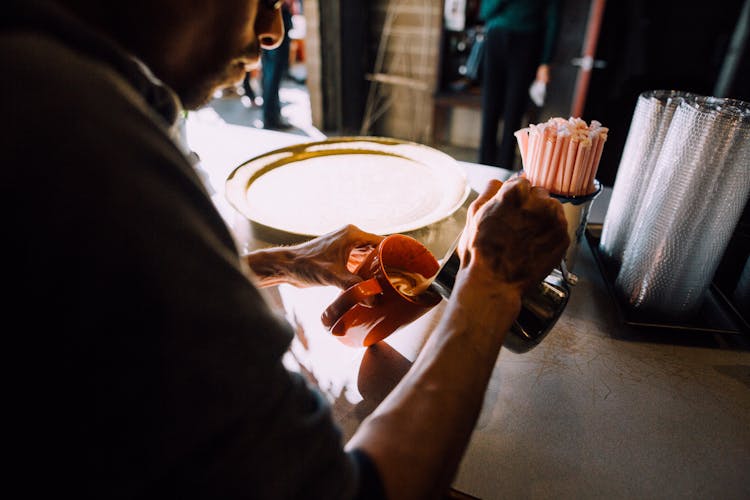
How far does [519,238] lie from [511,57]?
324 cm

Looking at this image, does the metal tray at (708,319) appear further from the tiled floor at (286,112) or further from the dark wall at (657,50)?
the tiled floor at (286,112)

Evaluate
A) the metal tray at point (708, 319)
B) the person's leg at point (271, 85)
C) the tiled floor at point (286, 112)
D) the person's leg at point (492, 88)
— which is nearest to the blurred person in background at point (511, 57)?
the person's leg at point (492, 88)

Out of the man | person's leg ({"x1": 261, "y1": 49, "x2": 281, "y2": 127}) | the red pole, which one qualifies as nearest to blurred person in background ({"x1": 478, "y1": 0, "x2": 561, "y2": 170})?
the red pole

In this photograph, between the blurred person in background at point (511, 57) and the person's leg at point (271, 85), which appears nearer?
the blurred person in background at point (511, 57)

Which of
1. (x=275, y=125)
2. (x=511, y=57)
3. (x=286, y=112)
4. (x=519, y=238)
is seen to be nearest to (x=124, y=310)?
(x=519, y=238)

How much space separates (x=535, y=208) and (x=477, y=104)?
14.8 ft

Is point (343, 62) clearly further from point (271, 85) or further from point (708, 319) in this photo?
point (708, 319)

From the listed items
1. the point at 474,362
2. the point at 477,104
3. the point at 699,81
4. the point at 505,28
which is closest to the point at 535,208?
the point at 474,362

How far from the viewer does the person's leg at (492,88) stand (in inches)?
139

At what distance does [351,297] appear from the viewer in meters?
0.79

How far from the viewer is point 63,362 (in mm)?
376

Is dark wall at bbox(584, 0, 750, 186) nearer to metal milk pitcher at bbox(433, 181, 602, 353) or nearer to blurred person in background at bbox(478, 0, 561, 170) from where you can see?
blurred person in background at bbox(478, 0, 561, 170)

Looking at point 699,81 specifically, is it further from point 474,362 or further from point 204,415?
point 204,415

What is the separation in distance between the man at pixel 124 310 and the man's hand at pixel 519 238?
1.31 ft
